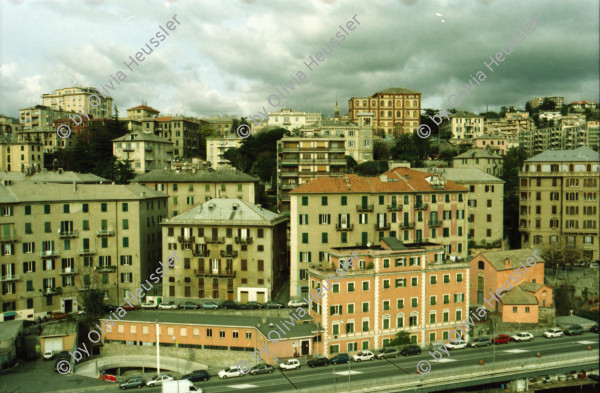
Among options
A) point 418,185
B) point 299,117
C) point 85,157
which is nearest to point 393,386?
point 418,185

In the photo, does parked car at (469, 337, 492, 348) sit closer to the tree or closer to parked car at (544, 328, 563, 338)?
parked car at (544, 328, 563, 338)

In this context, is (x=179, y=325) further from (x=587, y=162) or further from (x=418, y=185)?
(x=587, y=162)

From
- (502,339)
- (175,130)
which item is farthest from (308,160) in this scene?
(175,130)

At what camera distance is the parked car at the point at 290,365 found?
41.7 m

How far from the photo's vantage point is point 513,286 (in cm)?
5281

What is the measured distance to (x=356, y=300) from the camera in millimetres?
45312

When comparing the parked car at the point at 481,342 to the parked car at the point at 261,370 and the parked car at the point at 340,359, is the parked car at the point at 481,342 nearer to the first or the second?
the parked car at the point at 340,359

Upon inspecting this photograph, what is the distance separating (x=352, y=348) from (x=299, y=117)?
269 feet

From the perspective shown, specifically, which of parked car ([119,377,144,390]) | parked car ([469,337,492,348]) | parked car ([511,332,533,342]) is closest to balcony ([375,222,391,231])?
parked car ([469,337,492,348])

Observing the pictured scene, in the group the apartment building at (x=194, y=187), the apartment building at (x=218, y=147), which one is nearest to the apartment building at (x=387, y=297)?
the apartment building at (x=194, y=187)

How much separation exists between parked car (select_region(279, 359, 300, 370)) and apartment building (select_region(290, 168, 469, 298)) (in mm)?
11626

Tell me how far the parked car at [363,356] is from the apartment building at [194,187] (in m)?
30.2

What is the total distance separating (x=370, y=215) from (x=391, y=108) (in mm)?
84498

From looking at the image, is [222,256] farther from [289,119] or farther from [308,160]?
[289,119]
